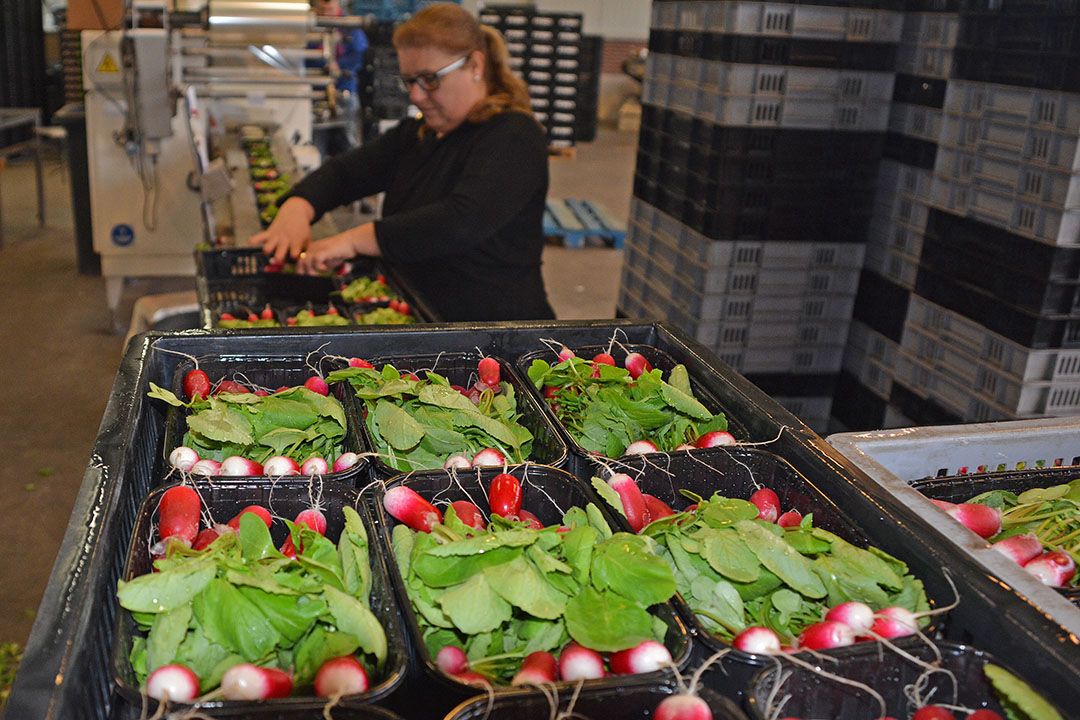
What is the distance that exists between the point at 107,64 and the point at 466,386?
3901mm

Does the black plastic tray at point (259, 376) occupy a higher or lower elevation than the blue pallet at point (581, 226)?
higher

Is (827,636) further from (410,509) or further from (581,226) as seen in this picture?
(581,226)

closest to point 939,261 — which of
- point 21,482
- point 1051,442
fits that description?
point 1051,442

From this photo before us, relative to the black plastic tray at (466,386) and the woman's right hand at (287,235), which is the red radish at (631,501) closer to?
the black plastic tray at (466,386)

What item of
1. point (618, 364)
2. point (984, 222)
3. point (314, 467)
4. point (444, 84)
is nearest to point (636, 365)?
point (618, 364)

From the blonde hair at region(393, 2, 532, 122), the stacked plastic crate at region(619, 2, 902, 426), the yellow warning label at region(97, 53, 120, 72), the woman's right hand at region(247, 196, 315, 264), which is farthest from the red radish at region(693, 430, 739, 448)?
the yellow warning label at region(97, 53, 120, 72)

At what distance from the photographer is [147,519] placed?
1.28 metres

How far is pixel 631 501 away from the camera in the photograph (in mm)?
1375

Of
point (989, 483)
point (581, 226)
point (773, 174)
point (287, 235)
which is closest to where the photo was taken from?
point (989, 483)

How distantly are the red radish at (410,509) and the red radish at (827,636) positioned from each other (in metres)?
0.50

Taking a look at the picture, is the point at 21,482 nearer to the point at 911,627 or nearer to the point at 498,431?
the point at 498,431

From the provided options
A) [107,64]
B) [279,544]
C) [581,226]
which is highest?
[107,64]

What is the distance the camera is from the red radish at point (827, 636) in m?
1.11

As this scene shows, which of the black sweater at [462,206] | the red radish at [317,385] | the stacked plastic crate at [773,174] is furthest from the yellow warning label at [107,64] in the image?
the red radish at [317,385]
